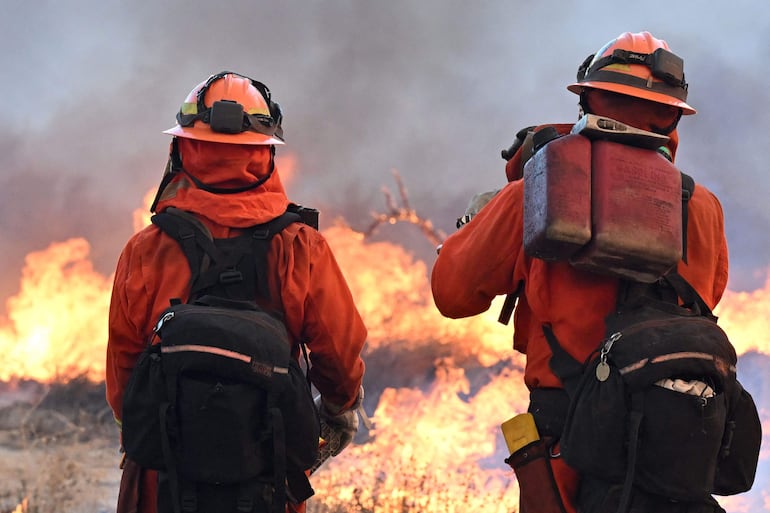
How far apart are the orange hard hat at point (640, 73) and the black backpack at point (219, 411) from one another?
1612 mm

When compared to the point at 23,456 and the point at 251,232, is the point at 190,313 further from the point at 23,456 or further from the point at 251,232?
the point at 23,456

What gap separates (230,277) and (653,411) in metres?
1.66

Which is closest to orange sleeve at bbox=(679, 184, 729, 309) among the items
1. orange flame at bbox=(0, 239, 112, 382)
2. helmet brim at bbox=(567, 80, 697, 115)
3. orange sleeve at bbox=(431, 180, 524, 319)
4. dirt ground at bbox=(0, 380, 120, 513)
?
helmet brim at bbox=(567, 80, 697, 115)

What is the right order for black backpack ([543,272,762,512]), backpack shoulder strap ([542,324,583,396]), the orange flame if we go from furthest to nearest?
1. the orange flame
2. backpack shoulder strap ([542,324,583,396])
3. black backpack ([543,272,762,512])

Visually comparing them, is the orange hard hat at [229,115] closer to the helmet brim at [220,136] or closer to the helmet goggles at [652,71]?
the helmet brim at [220,136]

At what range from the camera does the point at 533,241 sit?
313 centimetres

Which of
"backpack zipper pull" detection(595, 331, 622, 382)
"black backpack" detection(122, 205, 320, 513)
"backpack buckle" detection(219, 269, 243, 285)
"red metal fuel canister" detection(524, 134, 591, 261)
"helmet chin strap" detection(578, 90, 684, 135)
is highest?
"helmet chin strap" detection(578, 90, 684, 135)

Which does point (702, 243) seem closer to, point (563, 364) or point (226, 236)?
point (563, 364)

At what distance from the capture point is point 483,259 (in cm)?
344

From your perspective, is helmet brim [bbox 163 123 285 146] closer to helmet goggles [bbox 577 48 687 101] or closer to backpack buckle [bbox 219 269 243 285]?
backpack buckle [bbox 219 269 243 285]

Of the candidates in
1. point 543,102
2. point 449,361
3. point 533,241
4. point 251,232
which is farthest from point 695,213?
point 543,102

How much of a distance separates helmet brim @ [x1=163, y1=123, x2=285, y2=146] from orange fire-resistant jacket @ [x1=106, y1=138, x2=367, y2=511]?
0.04 metres

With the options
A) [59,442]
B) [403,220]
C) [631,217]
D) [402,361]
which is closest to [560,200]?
[631,217]

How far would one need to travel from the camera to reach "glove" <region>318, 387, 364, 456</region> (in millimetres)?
4172
